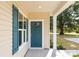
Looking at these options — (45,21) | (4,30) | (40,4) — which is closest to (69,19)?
(45,21)

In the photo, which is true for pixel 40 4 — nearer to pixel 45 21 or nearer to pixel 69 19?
pixel 45 21

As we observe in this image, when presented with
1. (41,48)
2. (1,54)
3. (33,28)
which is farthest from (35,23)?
(1,54)

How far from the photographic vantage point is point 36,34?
11.3 metres

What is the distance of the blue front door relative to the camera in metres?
11.2

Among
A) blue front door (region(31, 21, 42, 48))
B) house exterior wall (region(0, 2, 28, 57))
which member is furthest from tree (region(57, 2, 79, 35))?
house exterior wall (region(0, 2, 28, 57))

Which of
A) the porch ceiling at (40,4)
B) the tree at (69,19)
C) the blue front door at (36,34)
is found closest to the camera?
the porch ceiling at (40,4)

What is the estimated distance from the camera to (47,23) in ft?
36.2

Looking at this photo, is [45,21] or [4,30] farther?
[45,21]

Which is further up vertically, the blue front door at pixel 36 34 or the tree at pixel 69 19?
the tree at pixel 69 19

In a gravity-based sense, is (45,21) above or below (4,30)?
above

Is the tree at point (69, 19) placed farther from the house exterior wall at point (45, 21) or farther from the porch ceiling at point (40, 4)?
the porch ceiling at point (40, 4)

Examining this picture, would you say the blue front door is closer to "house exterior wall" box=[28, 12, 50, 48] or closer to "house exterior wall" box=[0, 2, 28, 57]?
"house exterior wall" box=[28, 12, 50, 48]

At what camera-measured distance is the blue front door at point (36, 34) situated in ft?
36.9

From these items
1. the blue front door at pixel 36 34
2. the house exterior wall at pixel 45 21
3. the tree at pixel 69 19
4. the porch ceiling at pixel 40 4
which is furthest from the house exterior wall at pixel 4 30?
the tree at pixel 69 19
